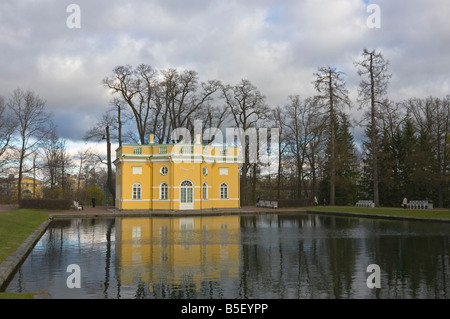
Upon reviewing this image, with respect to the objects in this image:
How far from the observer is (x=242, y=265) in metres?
10.3

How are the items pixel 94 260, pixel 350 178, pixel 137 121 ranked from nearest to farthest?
pixel 94 260 → pixel 137 121 → pixel 350 178

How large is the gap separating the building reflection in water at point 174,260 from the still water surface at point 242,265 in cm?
2

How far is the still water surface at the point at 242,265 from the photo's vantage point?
7.81m

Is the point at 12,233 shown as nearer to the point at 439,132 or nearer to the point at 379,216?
the point at 379,216

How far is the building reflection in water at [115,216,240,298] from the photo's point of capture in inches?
333

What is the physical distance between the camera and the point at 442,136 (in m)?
33.3

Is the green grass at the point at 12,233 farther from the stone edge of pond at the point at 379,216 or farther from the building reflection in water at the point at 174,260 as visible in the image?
the stone edge of pond at the point at 379,216

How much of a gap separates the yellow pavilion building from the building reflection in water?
47.5ft

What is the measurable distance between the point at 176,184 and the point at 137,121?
35.8ft

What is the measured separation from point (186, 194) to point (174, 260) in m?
21.2

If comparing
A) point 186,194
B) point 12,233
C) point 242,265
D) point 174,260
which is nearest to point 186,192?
point 186,194

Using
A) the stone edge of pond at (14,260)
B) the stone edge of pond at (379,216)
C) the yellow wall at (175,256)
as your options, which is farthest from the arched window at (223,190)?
the stone edge of pond at (14,260)
